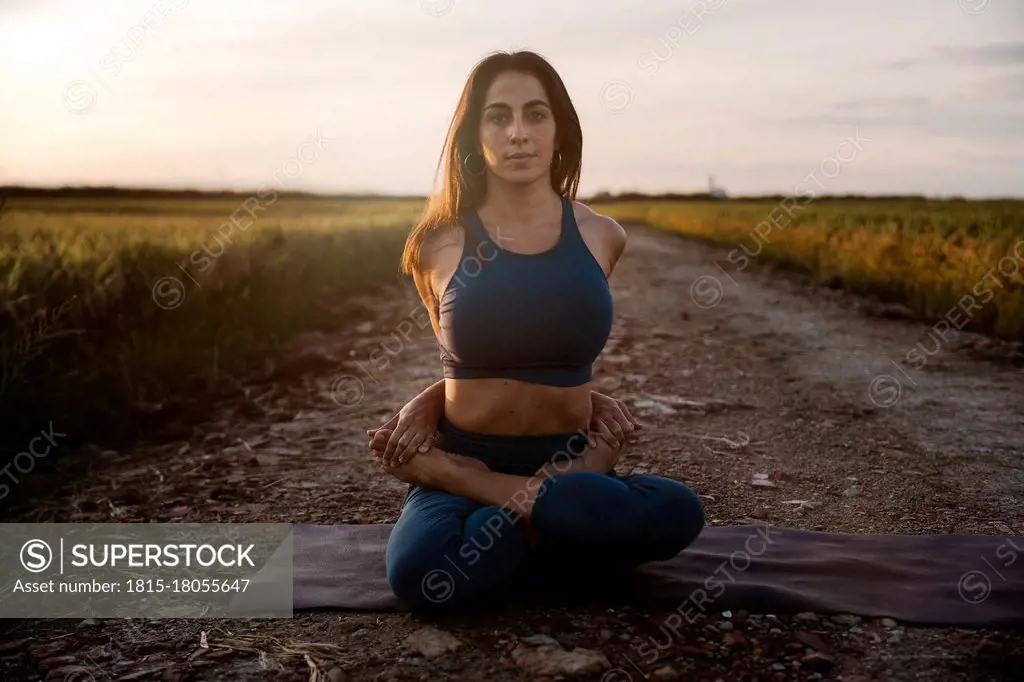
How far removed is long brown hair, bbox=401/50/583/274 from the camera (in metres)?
3.11

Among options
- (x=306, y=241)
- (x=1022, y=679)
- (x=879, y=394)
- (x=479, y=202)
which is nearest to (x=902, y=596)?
(x=1022, y=679)

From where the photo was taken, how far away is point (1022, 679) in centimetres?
244

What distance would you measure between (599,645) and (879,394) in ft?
13.4

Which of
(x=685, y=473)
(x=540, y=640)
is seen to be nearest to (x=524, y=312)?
(x=540, y=640)

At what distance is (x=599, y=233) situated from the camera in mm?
3270

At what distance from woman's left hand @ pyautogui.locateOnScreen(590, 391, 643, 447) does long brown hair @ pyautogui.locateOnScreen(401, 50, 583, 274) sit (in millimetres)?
810

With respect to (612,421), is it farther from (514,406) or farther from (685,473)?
(685,473)

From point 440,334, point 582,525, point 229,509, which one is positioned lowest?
point 229,509

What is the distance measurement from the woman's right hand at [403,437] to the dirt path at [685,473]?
52 cm

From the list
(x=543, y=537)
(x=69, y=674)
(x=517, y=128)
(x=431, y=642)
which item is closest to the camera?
(x=69, y=674)

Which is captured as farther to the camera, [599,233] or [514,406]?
[599,233]

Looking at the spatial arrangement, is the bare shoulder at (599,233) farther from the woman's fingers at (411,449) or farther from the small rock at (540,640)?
the small rock at (540,640)

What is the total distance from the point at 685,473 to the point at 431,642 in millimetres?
2101

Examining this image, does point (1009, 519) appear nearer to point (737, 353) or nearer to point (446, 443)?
point (446, 443)
